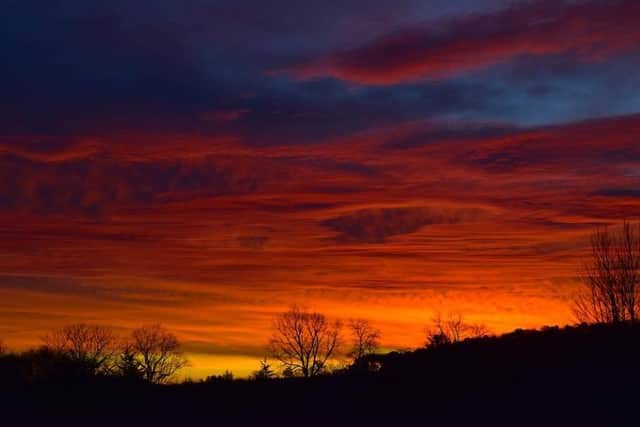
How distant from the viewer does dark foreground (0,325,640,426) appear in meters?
16.3

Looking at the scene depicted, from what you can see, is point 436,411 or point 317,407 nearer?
point 436,411

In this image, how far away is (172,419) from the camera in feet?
60.3

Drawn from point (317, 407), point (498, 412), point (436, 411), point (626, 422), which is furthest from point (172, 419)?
point (626, 422)

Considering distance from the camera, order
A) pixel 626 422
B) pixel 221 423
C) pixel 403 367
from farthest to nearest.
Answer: pixel 403 367, pixel 221 423, pixel 626 422

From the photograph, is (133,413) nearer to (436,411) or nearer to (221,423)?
(221,423)

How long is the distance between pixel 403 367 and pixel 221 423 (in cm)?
749

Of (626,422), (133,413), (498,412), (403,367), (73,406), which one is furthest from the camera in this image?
(403,367)

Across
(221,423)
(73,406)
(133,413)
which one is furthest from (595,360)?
(73,406)

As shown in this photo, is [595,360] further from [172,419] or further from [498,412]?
[172,419]

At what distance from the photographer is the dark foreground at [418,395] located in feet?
53.6

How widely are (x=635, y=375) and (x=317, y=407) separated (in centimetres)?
749

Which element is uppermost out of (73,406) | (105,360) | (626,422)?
(105,360)

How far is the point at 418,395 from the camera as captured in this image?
60.6ft

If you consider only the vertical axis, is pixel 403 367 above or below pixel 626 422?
above
